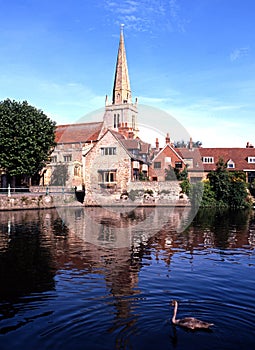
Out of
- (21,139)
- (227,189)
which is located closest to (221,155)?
(227,189)

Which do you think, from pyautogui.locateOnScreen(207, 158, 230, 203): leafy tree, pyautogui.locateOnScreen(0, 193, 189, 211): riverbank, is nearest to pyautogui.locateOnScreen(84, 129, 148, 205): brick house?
pyautogui.locateOnScreen(0, 193, 189, 211): riverbank

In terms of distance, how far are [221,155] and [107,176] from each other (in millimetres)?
26600

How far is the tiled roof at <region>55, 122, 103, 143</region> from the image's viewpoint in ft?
282

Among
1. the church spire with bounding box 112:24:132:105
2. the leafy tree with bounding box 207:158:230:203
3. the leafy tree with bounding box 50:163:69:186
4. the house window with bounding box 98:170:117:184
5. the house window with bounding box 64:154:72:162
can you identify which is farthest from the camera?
the church spire with bounding box 112:24:132:105

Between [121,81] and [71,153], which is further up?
[121,81]

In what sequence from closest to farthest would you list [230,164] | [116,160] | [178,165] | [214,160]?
[116,160] → [178,165] → [230,164] → [214,160]

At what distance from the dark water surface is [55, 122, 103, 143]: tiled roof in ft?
190

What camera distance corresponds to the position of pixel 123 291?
1554cm

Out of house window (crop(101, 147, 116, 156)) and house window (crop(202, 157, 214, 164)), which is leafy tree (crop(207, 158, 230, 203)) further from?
house window (crop(101, 147, 116, 156))

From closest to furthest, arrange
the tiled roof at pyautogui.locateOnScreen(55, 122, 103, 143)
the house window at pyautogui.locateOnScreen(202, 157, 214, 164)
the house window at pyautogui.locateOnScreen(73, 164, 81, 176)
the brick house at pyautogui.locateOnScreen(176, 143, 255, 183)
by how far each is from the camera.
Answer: the brick house at pyautogui.locateOnScreen(176, 143, 255, 183) → the house window at pyautogui.locateOnScreen(73, 164, 81, 176) → the house window at pyautogui.locateOnScreen(202, 157, 214, 164) → the tiled roof at pyautogui.locateOnScreen(55, 122, 103, 143)

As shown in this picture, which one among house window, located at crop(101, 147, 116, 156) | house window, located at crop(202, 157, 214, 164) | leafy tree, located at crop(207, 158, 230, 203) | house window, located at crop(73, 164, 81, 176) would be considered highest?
house window, located at crop(101, 147, 116, 156)

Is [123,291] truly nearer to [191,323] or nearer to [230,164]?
[191,323]

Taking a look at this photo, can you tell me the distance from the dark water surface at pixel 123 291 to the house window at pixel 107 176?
38.3 meters

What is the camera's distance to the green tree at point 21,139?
60250 millimetres
